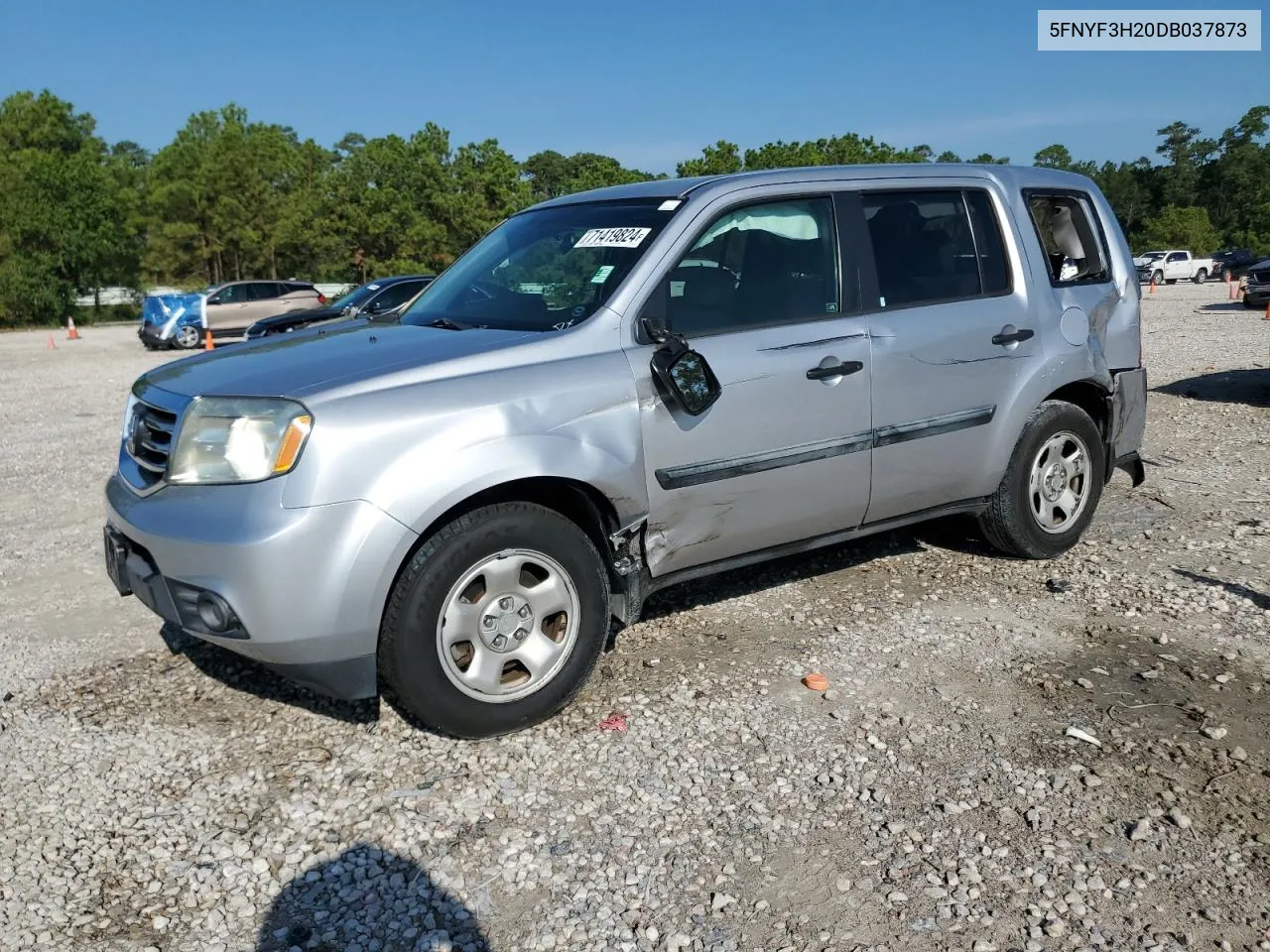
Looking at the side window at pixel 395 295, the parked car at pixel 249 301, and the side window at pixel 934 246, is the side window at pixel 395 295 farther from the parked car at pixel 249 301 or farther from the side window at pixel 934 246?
the side window at pixel 934 246

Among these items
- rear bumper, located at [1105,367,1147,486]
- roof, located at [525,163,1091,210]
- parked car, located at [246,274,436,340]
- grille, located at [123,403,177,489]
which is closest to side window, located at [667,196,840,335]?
roof, located at [525,163,1091,210]

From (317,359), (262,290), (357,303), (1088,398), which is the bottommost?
(1088,398)

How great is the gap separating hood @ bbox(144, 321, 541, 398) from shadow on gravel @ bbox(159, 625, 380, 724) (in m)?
1.08

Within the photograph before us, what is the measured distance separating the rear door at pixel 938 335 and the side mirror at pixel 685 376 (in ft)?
2.96

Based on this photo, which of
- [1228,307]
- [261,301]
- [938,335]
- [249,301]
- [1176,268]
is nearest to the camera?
[938,335]

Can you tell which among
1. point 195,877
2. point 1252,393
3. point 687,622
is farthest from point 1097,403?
point 1252,393

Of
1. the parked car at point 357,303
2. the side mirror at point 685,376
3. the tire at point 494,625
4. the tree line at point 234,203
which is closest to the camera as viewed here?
the tire at point 494,625

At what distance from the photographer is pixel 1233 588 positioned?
16.6ft

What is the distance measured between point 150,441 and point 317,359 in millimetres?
651

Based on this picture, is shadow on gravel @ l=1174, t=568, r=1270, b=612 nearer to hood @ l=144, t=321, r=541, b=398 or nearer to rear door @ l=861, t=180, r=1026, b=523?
rear door @ l=861, t=180, r=1026, b=523

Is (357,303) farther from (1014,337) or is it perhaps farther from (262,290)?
(1014,337)

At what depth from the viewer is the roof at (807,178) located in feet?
14.4

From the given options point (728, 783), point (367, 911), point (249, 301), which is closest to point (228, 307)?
point (249, 301)

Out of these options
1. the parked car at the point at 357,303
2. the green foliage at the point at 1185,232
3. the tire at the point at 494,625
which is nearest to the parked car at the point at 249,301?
the parked car at the point at 357,303
